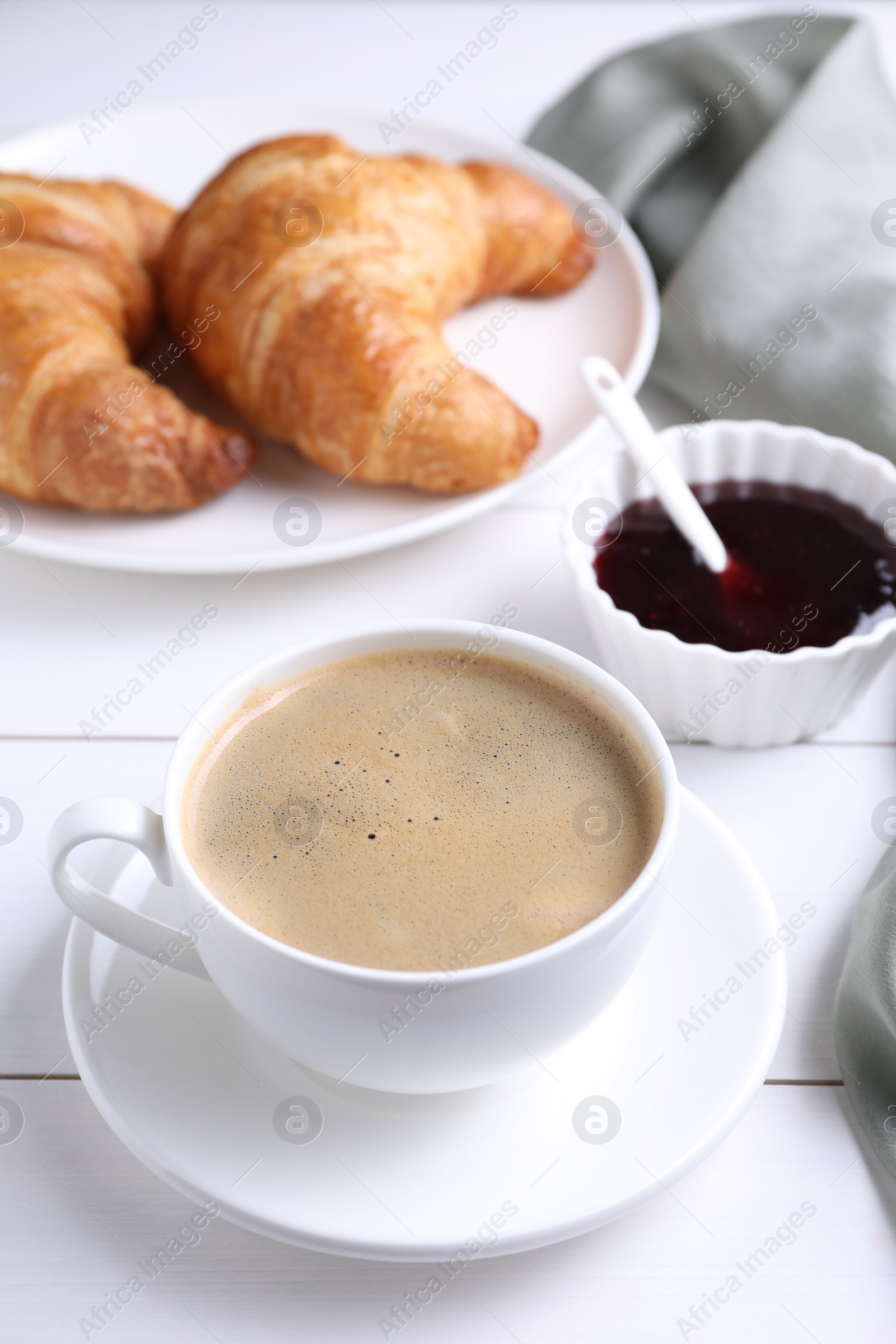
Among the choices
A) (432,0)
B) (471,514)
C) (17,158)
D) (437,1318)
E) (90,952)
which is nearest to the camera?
(437,1318)

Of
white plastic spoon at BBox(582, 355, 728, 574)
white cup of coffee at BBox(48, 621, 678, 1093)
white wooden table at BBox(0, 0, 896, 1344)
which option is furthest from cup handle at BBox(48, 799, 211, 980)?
white plastic spoon at BBox(582, 355, 728, 574)

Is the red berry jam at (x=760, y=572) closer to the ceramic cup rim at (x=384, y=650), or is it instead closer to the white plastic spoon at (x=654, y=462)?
the white plastic spoon at (x=654, y=462)

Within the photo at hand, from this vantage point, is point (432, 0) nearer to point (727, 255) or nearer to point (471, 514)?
point (727, 255)

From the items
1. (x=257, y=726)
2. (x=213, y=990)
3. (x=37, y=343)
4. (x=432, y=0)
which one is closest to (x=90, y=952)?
(x=213, y=990)

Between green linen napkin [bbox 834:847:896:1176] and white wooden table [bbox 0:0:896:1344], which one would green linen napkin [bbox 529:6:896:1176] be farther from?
green linen napkin [bbox 834:847:896:1176]

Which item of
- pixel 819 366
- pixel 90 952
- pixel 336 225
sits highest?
pixel 336 225

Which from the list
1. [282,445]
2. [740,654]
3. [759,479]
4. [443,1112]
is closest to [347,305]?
[282,445]

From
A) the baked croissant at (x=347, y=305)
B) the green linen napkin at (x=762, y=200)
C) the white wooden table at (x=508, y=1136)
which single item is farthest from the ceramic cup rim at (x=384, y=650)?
the green linen napkin at (x=762, y=200)
